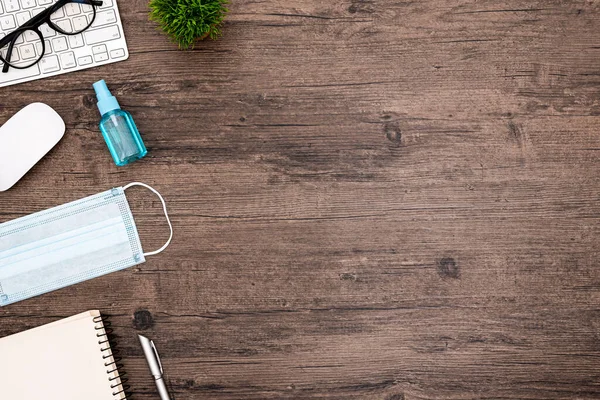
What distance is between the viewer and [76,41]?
88 cm

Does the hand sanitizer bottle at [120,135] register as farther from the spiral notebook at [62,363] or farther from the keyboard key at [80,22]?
the spiral notebook at [62,363]

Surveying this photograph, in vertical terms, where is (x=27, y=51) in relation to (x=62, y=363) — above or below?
above

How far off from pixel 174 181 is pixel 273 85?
9.1 inches

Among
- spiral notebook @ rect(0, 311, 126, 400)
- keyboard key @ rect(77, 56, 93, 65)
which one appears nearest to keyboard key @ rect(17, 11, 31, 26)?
keyboard key @ rect(77, 56, 93, 65)

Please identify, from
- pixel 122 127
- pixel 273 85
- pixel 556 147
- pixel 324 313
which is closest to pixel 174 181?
pixel 122 127

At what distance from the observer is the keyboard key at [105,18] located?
88cm

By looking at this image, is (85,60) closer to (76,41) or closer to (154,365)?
(76,41)

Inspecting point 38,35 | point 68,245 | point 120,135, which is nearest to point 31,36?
point 38,35

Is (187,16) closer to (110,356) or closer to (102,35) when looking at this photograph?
(102,35)

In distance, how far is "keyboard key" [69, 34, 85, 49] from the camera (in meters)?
0.88

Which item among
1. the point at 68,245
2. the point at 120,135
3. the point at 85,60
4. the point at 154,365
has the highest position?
the point at 85,60

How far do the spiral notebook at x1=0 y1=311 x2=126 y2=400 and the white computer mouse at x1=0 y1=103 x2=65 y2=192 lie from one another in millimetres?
253

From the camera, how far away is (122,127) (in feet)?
2.86

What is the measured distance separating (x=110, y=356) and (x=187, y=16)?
1.82 feet
